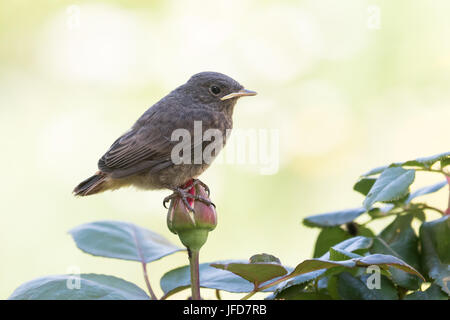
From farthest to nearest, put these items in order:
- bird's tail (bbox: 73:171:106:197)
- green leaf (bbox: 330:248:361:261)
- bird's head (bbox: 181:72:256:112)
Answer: bird's head (bbox: 181:72:256:112)
bird's tail (bbox: 73:171:106:197)
green leaf (bbox: 330:248:361:261)

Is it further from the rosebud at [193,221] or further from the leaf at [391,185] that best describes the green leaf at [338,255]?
the rosebud at [193,221]

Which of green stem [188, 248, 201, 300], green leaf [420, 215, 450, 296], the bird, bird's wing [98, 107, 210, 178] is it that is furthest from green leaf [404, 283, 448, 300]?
bird's wing [98, 107, 210, 178]

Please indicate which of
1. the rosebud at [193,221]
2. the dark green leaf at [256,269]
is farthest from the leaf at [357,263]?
the rosebud at [193,221]

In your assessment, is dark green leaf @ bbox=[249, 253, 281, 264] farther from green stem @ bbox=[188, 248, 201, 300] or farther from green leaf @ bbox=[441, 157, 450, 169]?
green leaf @ bbox=[441, 157, 450, 169]

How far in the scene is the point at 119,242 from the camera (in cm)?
196

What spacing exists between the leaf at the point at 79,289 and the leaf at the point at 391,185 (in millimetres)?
707

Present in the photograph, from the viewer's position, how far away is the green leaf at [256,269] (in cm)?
140

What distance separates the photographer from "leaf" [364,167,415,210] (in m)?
1.61

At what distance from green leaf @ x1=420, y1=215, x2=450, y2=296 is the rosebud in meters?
0.61

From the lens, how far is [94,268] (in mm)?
4527

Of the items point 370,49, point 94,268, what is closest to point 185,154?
point 94,268

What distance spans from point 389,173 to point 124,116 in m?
3.49

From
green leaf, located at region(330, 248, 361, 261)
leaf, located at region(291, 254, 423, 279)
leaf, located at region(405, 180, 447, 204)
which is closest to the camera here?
leaf, located at region(291, 254, 423, 279)
